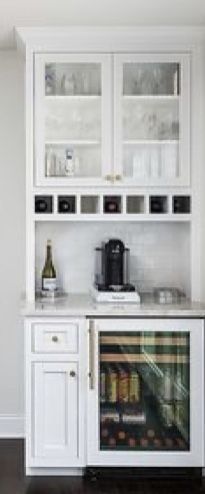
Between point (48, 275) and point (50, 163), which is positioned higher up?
point (50, 163)

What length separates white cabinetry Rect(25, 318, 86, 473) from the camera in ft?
11.3

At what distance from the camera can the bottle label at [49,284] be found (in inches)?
152

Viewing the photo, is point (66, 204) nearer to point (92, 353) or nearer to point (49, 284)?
point (49, 284)

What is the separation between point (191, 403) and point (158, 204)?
44.7 inches

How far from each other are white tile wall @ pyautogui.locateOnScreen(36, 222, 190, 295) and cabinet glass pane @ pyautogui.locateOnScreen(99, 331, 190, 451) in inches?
25.0

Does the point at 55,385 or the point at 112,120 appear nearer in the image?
the point at 55,385

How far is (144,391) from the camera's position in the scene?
3.52m

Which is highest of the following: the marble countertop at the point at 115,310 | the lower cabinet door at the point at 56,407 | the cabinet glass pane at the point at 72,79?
the cabinet glass pane at the point at 72,79

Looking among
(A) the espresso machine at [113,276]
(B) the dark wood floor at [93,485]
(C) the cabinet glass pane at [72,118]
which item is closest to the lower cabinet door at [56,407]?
(B) the dark wood floor at [93,485]

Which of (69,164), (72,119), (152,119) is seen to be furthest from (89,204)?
(152,119)

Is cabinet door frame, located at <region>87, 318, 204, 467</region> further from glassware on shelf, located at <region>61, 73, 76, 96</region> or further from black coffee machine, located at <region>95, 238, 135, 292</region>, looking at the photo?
glassware on shelf, located at <region>61, 73, 76, 96</region>

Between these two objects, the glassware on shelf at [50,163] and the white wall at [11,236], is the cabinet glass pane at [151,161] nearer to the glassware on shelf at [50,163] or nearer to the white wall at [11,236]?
the glassware on shelf at [50,163]

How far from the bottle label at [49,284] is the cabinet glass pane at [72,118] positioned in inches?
25.3

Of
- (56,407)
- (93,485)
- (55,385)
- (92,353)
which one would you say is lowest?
(93,485)
